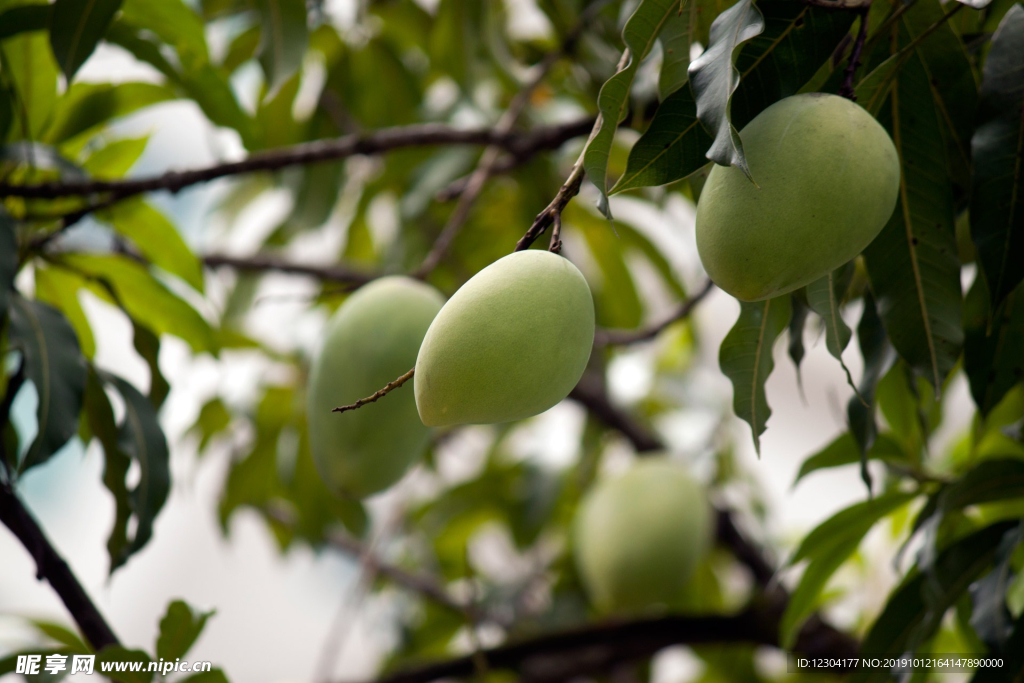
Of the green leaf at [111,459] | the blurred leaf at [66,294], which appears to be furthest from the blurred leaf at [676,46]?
the blurred leaf at [66,294]

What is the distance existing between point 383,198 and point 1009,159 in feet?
3.64

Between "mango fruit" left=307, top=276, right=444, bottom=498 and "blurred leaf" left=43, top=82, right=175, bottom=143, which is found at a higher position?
"blurred leaf" left=43, top=82, right=175, bottom=143

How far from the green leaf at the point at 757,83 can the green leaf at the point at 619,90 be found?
0.10 feet

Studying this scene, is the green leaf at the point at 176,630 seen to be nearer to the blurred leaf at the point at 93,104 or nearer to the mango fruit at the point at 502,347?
the mango fruit at the point at 502,347

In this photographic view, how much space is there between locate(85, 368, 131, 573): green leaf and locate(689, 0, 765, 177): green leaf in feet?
1.67

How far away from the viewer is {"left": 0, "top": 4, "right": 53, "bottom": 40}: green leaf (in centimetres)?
61

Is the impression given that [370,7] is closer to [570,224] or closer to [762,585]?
[570,224]

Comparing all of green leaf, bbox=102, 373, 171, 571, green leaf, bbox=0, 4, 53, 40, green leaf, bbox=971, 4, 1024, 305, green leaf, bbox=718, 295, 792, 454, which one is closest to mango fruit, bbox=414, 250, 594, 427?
green leaf, bbox=718, 295, 792, 454

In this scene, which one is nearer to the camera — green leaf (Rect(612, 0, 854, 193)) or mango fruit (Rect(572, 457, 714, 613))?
green leaf (Rect(612, 0, 854, 193))

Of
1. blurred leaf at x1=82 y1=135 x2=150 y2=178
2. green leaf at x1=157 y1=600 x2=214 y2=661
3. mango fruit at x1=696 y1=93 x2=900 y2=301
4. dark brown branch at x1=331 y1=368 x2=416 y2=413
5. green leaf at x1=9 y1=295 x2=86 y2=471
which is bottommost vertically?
green leaf at x1=157 y1=600 x2=214 y2=661

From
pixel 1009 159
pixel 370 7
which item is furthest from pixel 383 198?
pixel 1009 159

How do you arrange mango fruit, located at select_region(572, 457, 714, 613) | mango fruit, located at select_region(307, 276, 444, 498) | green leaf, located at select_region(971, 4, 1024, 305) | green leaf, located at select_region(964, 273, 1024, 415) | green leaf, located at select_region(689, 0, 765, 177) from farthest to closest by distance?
mango fruit, located at select_region(572, 457, 714, 613), mango fruit, located at select_region(307, 276, 444, 498), green leaf, located at select_region(964, 273, 1024, 415), green leaf, located at select_region(971, 4, 1024, 305), green leaf, located at select_region(689, 0, 765, 177)

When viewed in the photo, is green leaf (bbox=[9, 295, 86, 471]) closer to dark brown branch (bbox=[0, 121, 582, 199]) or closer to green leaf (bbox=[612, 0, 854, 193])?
dark brown branch (bbox=[0, 121, 582, 199])

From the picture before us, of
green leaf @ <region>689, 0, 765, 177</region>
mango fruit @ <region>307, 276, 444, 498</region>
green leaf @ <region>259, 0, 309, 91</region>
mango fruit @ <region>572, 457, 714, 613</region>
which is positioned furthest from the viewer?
mango fruit @ <region>572, 457, 714, 613</region>
